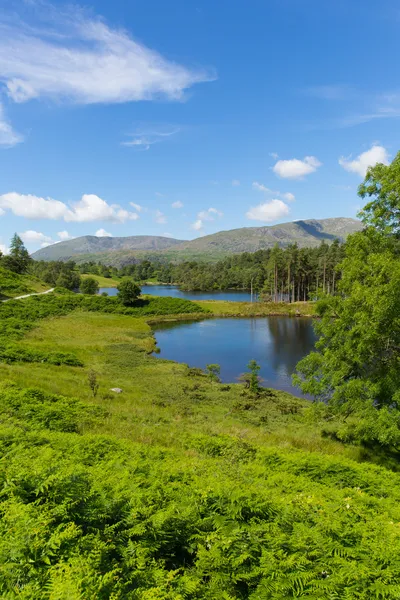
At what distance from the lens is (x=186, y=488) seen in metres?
7.74

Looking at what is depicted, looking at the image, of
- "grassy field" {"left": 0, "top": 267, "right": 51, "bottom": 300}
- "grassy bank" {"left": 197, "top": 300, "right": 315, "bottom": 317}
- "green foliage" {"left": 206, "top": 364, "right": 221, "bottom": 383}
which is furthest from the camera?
"grassy bank" {"left": 197, "top": 300, "right": 315, "bottom": 317}

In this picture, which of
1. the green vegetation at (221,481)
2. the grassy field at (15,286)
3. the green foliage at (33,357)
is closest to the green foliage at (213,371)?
the green vegetation at (221,481)

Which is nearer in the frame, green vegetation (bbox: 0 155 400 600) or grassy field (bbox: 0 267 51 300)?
green vegetation (bbox: 0 155 400 600)

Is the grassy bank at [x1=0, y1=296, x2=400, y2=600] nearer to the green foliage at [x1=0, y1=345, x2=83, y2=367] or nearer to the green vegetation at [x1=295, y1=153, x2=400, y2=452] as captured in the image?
the green vegetation at [x1=295, y1=153, x2=400, y2=452]

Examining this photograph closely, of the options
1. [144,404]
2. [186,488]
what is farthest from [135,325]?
[186,488]

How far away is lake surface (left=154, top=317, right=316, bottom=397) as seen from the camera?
42594mm

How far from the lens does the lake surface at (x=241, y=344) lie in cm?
4259

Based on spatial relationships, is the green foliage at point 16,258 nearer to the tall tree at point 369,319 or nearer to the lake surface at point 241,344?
the lake surface at point 241,344

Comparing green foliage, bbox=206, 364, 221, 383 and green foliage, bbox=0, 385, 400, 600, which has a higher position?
green foliage, bbox=0, 385, 400, 600

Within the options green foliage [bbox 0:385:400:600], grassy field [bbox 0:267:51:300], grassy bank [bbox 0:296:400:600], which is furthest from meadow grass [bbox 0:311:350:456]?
grassy field [bbox 0:267:51:300]

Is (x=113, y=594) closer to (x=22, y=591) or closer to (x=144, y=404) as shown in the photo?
(x=22, y=591)

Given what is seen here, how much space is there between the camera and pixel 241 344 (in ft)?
185

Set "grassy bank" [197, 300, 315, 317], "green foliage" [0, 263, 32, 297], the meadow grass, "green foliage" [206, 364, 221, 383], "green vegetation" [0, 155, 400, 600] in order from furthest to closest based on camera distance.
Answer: "grassy bank" [197, 300, 315, 317]
"green foliage" [0, 263, 32, 297]
"green foliage" [206, 364, 221, 383]
the meadow grass
"green vegetation" [0, 155, 400, 600]

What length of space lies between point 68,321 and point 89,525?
60.9m
